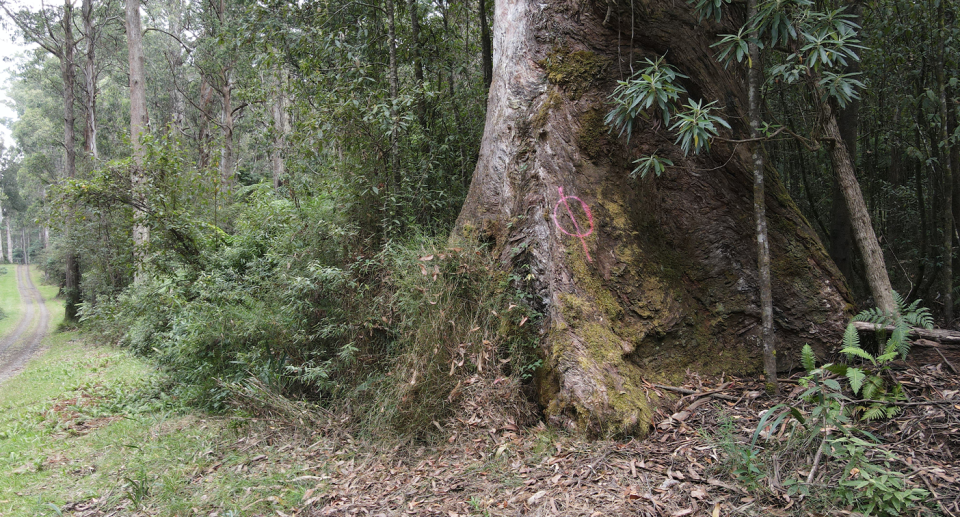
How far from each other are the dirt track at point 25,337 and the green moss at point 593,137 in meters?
12.3

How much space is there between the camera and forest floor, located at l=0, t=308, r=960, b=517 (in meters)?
3.20

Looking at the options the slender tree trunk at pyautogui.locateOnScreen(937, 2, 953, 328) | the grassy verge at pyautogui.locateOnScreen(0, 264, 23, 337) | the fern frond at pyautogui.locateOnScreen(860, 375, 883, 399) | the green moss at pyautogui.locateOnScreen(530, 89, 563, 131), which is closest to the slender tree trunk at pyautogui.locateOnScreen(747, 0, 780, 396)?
the fern frond at pyautogui.locateOnScreen(860, 375, 883, 399)

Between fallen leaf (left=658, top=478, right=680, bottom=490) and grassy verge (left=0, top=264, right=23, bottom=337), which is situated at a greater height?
fallen leaf (left=658, top=478, right=680, bottom=490)

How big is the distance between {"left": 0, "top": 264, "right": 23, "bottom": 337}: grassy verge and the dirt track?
0.76ft

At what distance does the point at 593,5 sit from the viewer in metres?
5.21

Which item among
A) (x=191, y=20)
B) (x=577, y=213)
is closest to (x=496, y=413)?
(x=577, y=213)

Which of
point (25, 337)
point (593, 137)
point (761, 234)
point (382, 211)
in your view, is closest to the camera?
point (761, 234)

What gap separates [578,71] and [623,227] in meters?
1.61

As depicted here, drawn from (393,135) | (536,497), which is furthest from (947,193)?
(393,135)

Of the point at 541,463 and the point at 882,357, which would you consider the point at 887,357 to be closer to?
the point at 882,357

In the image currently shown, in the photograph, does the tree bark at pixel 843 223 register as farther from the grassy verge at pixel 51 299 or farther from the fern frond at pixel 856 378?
the grassy verge at pixel 51 299

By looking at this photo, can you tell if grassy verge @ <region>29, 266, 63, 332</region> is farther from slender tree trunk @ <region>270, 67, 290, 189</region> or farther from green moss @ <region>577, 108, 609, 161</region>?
green moss @ <region>577, 108, 609, 161</region>

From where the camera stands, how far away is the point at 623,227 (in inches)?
195

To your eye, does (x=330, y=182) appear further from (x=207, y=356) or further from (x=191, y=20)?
(x=191, y=20)
